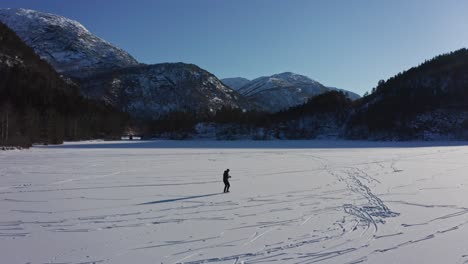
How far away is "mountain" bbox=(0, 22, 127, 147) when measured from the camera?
279ft

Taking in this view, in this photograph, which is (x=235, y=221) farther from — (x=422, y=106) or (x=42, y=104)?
(x=422, y=106)

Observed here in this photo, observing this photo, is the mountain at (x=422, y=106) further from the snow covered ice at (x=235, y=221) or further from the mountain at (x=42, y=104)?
the snow covered ice at (x=235, y=221)

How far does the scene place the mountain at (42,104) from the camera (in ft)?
279

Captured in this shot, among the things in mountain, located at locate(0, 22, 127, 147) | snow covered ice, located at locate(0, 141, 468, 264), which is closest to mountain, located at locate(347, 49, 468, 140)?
mountain, located at locate(0, 22, 127, 147)

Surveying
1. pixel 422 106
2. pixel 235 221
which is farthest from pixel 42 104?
pixel 422 106

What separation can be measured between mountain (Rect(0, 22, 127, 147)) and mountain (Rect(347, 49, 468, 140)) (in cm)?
8856

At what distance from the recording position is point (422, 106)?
131 m

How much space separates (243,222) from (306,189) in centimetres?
730

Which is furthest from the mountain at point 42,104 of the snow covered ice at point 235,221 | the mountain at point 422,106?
the mountain at point 422,106

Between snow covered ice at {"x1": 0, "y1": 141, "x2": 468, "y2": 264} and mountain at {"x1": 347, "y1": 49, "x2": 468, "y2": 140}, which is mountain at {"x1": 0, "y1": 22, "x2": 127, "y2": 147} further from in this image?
mountain at {"x1": 347, "y1": 49, "x2": 468, "y2": 140}

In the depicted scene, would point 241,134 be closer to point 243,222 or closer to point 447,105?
point 447,105

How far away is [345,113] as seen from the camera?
153 m

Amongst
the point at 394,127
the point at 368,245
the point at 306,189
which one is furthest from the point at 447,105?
the point at 368,245

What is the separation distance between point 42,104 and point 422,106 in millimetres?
129984
